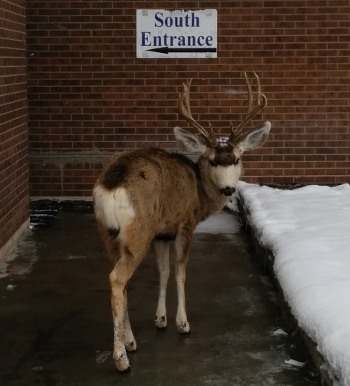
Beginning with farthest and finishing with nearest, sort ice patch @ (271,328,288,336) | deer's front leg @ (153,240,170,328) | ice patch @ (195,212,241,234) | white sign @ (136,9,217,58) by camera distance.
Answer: white sign @ (136,9,217,58) < ice patch @ (195,212,241,234) < deer's front leg @ (153,240,170,328) < ice patch @ (271,328,288,336)

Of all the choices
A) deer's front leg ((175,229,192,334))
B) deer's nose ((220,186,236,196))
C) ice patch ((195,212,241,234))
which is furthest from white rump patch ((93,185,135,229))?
ice patch ((195,212,241,234))

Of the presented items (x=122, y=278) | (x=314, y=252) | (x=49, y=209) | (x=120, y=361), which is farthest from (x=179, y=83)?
(x=120, y=361)

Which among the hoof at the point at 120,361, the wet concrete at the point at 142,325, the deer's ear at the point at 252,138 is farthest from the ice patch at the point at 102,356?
the deer's ear at the point at 252,138

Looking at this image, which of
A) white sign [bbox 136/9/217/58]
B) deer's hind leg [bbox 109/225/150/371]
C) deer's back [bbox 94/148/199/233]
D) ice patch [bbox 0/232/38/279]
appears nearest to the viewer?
deer's hind leg [bbox 109/225/150/371]

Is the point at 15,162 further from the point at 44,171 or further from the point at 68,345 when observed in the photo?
the point at 68,345

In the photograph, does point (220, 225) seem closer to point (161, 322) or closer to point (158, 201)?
point (161, 322)

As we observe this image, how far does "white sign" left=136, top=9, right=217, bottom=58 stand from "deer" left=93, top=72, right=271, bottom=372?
4532 millimetres

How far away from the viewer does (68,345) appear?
574cm

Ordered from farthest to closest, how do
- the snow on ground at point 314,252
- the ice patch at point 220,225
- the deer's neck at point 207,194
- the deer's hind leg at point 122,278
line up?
the ice patch at point 220,225 < the deer's neck at point 207,194 < the deer's hind leg at point 122,278 < the snow on ground at point 314,252

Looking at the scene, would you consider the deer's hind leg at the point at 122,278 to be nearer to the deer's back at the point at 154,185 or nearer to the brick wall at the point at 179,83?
the deer's back at the point at 154,185

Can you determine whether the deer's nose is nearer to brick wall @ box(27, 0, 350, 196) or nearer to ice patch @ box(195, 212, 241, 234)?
ice patch @ box(195, 212, 241, 234)

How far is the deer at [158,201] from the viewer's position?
5.14 m

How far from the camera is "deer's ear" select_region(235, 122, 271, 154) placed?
6280 millimetres

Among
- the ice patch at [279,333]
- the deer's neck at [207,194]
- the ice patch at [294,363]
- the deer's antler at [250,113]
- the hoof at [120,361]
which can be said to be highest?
the deer's antler at [250,113]
